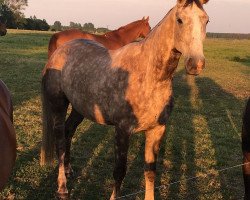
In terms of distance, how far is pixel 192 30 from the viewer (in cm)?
312

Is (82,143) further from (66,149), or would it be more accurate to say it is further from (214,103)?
(214,103)

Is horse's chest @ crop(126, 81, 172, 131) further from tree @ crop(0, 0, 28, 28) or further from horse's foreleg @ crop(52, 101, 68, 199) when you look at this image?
tree @ crop(0, 0, 28, 28)

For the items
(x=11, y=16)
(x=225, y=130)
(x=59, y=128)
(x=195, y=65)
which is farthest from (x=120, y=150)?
(x=11, y=16)

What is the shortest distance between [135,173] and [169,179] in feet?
1.76

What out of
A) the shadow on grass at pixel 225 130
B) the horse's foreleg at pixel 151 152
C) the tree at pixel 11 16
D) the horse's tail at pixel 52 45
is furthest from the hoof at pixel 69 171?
the tree at pixel 11 16

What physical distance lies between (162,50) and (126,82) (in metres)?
0.56

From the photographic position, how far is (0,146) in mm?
2605

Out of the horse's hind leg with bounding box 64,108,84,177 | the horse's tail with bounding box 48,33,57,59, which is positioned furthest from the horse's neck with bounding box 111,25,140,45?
the horse's hind leg with bounding box 64,108,84,177

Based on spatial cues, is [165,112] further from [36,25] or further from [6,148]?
[36,25]

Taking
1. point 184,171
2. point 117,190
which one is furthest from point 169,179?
point 117,190

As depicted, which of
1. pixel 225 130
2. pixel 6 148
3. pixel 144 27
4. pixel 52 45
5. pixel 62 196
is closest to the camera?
pixel 6 148

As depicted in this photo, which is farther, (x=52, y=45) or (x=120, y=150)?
(x=52, y=45)

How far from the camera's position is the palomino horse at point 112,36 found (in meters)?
11.2

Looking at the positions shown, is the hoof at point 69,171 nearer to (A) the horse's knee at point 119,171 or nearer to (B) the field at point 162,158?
(B) the field at point 162,158
